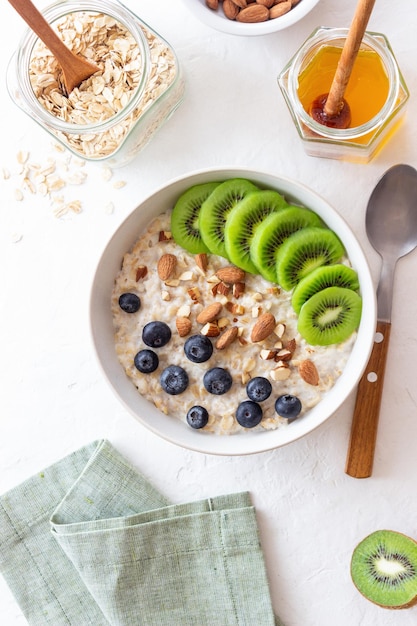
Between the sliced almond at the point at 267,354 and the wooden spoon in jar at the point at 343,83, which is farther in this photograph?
the sliced almond at the point at 267,354

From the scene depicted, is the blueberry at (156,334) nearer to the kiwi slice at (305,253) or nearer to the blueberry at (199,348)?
the blueberry at (199,348)

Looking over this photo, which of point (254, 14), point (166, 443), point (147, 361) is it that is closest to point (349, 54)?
point (254, 14)

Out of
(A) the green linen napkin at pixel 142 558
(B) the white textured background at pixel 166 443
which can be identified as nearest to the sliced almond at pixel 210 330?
(B) the white textured background at pixel 166 443

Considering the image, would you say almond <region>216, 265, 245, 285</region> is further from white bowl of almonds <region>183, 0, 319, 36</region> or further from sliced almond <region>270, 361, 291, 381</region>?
white bowl of almonds <region>183, 0, 319, 36</region>

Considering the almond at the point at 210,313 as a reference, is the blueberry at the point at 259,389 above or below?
below

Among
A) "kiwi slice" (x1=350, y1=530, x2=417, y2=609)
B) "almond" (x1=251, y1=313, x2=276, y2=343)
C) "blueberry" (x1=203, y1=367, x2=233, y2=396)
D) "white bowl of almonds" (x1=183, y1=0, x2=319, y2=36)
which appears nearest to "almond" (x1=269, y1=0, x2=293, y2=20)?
"white bowl of almonds" (x1=183, y1=0, x2=319, y2=36)

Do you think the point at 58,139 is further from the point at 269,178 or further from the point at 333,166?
the point at 333,166

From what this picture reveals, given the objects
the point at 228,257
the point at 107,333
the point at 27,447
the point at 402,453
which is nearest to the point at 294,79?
the point at 228,257
